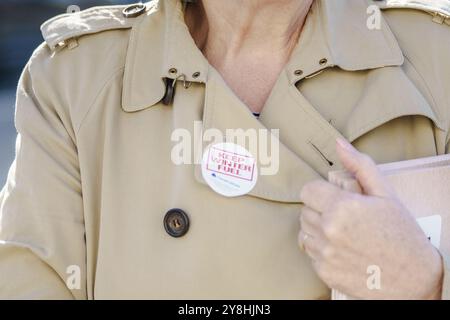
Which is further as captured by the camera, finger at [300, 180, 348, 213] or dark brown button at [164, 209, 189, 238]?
dark brown button at [164, 209, 189, 238]

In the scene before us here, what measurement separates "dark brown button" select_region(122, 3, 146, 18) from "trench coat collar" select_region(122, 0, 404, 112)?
47 millimetres

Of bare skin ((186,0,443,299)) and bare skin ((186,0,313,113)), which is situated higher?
bare skin ((186,0,313,113))

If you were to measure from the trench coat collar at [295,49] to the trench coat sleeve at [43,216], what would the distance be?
0.21m

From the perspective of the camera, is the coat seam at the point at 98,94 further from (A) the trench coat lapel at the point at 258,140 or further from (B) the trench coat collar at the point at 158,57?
(A) the trench coat lapel at the point at 258,140

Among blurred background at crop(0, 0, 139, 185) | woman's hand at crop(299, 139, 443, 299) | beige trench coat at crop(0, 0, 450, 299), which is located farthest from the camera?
blurred background at crop(0, 0, 139, 185)

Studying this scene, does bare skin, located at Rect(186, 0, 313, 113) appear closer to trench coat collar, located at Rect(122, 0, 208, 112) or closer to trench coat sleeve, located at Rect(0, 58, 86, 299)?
trench coat collar, located at Rect(122, 0, 208, 112)

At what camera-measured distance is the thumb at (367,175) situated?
1.67 meters

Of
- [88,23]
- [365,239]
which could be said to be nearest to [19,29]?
[88,23]

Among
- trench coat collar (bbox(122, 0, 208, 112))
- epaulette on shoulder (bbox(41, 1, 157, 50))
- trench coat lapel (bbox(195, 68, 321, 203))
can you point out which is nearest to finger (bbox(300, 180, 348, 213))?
trench coat lapel (bbox(195, 68, 321, 203))

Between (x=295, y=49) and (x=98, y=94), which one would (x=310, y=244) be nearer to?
(x=295, y=49)

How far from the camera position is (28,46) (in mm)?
8578

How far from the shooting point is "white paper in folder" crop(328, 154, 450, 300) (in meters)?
1.76

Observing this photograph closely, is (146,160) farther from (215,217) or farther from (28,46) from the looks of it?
(28,46)
